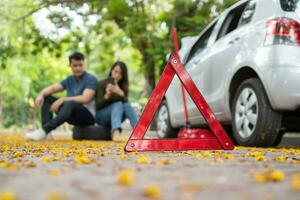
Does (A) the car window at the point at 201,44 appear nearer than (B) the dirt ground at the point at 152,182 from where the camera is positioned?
No

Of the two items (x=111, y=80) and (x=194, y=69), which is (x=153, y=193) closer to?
(x=194, y=69)

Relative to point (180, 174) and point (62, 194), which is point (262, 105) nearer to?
point (180, 174)

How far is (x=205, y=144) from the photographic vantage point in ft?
14.5

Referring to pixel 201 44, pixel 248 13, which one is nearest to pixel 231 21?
pixel 248 13

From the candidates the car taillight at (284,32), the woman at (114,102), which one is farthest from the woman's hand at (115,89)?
the car taillight at (284,32)

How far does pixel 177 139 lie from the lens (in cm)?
438

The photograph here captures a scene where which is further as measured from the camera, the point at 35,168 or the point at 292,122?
the point at 292,122

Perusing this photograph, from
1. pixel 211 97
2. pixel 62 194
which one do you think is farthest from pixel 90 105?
pixel 62 194

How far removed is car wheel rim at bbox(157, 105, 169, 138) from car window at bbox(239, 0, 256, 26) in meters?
2.50

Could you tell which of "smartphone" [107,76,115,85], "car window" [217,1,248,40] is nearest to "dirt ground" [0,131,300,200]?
"car window" [217,1,248,40]

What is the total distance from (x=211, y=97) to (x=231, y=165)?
3.31 metres

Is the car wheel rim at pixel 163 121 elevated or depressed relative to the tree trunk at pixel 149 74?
depressed

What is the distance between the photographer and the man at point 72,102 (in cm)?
775

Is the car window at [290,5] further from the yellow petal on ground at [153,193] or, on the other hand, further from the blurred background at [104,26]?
the blurred background at [104,26]
